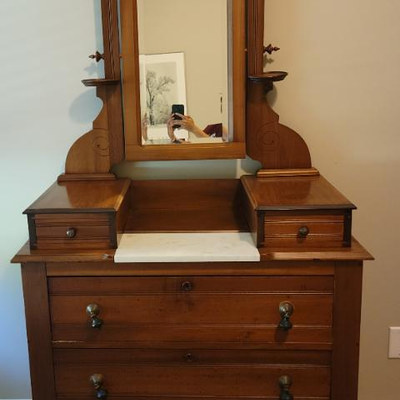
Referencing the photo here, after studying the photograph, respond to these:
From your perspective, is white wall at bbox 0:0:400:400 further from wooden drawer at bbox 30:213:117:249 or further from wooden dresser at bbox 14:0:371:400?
wooden drawer at bbox 30:213:117:249

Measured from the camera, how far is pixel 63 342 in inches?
53.3

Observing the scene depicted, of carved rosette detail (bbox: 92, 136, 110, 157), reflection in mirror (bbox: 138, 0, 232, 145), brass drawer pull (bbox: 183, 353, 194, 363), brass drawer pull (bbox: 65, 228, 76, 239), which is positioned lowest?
brass drawer pull (bbox: 183, 353, 194, 363)

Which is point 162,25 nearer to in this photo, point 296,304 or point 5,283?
point 296,304

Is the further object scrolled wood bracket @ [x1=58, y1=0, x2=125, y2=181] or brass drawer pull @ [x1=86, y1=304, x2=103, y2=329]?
scrolled wood bracket @ [x1=58, y1=0, x2=125, y2=181]

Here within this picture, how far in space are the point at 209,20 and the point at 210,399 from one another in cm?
108

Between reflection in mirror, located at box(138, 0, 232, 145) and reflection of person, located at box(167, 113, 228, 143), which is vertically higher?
reflection in mirror, located at box(138, 0, 232, 145)

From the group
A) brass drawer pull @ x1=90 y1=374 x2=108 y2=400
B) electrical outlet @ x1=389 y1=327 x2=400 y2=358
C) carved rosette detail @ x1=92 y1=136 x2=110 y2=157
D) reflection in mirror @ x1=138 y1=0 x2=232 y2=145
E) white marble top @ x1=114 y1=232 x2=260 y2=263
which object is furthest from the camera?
electrical outlet @ x1=389 y1=327 x2=400 y2=358

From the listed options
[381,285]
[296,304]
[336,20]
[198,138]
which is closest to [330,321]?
[296,304]

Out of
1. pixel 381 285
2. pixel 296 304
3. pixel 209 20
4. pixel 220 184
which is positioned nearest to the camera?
pixel 296 304

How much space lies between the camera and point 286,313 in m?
1.29

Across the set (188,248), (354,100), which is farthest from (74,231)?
(354,100)

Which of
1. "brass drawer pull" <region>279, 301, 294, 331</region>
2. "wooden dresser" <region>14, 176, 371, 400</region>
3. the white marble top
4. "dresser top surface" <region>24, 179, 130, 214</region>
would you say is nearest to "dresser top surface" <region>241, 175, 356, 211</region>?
"wooden dresser" <region>14, 176, 371, 400</region>

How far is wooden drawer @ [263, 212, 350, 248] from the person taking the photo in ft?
4.18

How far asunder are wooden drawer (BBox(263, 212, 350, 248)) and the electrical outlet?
27.1 inches
